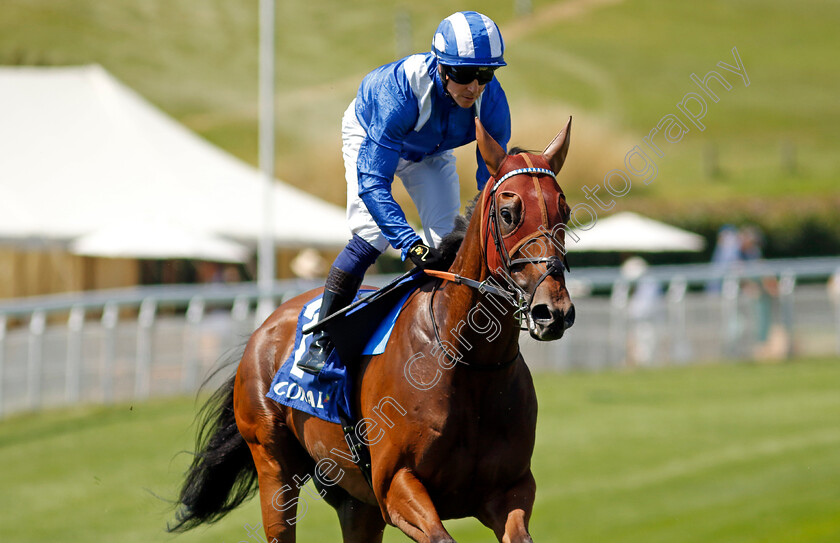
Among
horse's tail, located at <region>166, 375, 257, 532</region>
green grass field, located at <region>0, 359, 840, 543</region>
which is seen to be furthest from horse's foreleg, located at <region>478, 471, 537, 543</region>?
green grass field, located at <region>0, 359, 840, 543</region>

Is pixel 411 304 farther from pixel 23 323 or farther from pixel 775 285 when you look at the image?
pixel 775 285

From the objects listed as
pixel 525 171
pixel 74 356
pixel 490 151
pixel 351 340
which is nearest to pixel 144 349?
pixel 74 356

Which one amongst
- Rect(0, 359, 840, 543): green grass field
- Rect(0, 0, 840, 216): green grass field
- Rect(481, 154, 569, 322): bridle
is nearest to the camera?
Rect(481, 154, 569, 322): bridle

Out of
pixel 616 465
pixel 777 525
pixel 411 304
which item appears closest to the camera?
pixel 411 304

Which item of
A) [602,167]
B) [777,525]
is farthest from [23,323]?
[602,167]

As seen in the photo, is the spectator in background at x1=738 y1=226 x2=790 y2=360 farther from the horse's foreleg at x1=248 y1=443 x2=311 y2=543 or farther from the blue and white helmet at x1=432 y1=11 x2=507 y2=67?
the blue and white helmet at x1=432 y1=11 x2=507 y2=67

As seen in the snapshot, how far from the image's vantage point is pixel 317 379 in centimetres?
438

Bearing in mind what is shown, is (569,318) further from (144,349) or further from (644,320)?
(644,320)

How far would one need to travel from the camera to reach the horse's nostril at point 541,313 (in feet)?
10.5

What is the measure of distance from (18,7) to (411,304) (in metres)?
46.1

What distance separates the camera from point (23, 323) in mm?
12695

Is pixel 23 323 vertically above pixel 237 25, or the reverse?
pixel 237 25

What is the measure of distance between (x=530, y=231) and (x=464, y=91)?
74 cm

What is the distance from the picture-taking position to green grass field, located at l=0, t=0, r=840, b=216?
43.8m
